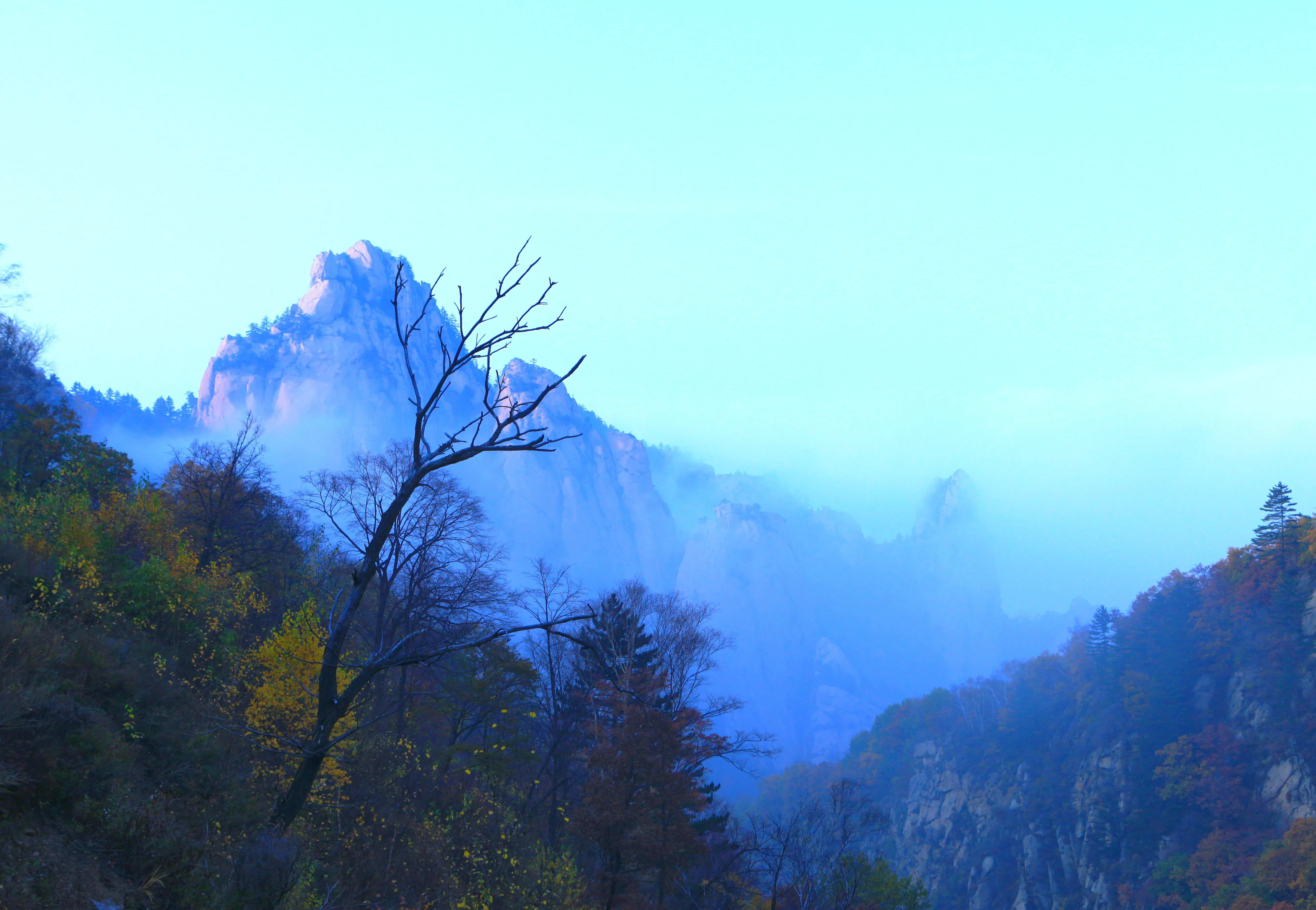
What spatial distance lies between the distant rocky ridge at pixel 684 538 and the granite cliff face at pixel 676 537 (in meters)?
0.31

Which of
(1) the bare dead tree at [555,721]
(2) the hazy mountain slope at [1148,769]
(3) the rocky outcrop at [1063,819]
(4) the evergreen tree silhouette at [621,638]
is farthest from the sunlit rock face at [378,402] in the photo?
(4) the evergreen tree silhouette at [621,638]

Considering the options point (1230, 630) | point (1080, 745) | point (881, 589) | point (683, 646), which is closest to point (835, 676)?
point (881, 589)

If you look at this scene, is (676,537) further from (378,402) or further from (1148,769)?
(1148,769)

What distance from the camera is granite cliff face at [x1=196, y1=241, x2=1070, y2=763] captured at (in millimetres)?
100750

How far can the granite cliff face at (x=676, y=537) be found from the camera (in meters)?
101

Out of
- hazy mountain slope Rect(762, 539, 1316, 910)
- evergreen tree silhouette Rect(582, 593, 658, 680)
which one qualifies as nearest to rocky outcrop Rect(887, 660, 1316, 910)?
hazy mountain slope Rect(762, 539, 1316, 910)

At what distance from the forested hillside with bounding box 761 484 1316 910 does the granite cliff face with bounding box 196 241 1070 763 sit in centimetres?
3558

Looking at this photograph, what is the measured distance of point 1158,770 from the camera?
6322cm

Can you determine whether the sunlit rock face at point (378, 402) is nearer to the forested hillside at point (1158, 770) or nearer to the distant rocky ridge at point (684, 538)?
the distant rocky ridge at point (684, 538)

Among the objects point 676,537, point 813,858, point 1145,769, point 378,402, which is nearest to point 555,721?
point 813,858

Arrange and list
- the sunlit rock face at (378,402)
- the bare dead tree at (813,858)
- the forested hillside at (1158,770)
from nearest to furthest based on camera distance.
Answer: the bare dead tree at (813,858) < the forested hillside at (1158,770) < the sunlit rock face at (378,402)

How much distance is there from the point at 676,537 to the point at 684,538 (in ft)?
14.5

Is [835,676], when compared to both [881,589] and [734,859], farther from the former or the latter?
[734,859]

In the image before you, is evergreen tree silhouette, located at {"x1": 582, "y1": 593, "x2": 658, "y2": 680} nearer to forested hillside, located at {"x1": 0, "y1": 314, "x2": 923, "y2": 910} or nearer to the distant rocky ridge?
forested hillside, located at {"x1": 0, "y1": 314, "x2": 923, "y2": 910}
